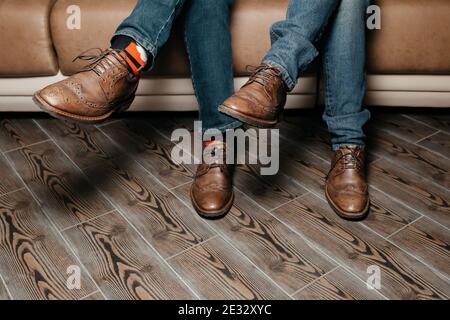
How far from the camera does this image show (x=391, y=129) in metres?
1.58

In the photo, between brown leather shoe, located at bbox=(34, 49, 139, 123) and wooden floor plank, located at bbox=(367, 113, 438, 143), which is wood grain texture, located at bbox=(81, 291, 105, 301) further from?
wooden floor plank, located at bbox=(367, 113, 438, 143)

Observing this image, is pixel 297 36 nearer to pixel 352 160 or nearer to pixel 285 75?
pixel 285 75

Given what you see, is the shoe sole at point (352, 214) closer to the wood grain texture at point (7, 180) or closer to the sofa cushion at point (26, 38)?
the wood grain texture at point (7, 180)

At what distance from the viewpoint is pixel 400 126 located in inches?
62.9

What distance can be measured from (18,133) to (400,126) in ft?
4.60

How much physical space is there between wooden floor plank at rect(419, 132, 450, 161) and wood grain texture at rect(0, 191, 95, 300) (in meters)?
1.14

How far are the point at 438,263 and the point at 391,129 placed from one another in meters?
0.66

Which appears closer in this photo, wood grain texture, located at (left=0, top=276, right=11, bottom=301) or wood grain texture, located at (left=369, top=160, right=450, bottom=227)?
wood grain texture, located at (left=0, top=276, right=11, bottom=301)

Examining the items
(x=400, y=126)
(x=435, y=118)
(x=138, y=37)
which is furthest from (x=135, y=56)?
(x=435, y=118)

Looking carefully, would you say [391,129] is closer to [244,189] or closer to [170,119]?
[244,189]

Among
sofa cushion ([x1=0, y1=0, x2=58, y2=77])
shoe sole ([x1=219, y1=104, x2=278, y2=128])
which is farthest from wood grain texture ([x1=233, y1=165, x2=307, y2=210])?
sofa cushion ([x1=0, y1=0, x2=58, y2=77])

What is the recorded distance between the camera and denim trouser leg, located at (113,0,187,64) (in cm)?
103

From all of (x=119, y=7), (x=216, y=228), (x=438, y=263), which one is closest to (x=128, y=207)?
(x=216, y=228)
